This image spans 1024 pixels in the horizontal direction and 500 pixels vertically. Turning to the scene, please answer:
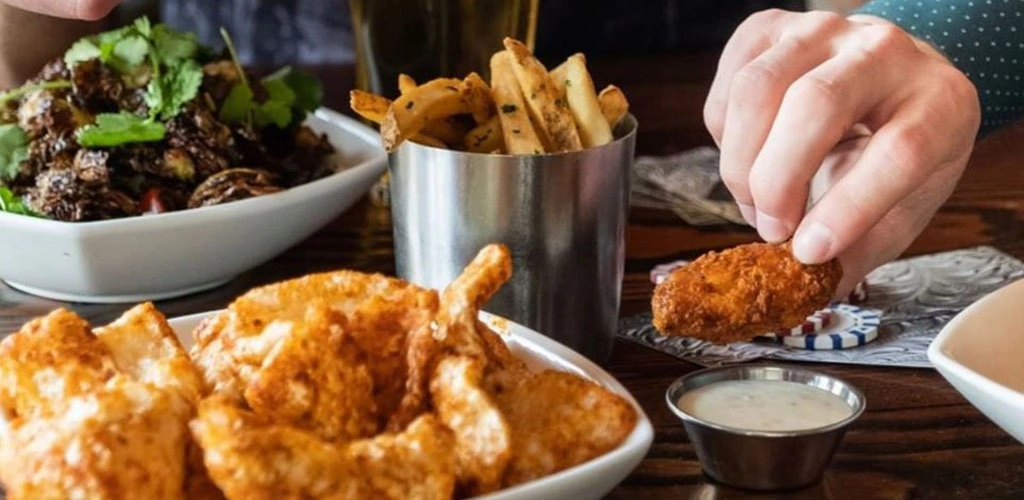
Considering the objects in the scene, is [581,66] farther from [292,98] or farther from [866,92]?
[292,98]

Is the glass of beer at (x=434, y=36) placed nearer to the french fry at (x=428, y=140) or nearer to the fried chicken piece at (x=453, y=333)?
the french fry at (x=428, y=140)

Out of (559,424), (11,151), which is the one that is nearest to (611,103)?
(559,424)

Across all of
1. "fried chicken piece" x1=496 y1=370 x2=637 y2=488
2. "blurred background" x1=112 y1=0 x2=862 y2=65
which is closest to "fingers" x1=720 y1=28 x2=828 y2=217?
"fried chicken piece" x1=496 y1=370 x2=637 y2=488

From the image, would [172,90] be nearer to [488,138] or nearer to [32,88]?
[32,88]

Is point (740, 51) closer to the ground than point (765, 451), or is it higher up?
higher up

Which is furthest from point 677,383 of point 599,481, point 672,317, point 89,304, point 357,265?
point 89,304

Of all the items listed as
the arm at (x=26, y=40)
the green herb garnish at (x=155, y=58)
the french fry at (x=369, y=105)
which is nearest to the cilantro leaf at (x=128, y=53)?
the green herb garnish at (x=155, y=58)

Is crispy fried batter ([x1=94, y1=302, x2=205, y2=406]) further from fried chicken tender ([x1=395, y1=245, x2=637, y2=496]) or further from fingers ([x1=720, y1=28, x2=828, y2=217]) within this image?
fingers ([x1=720, y1=28, x2=828, y2=217])
